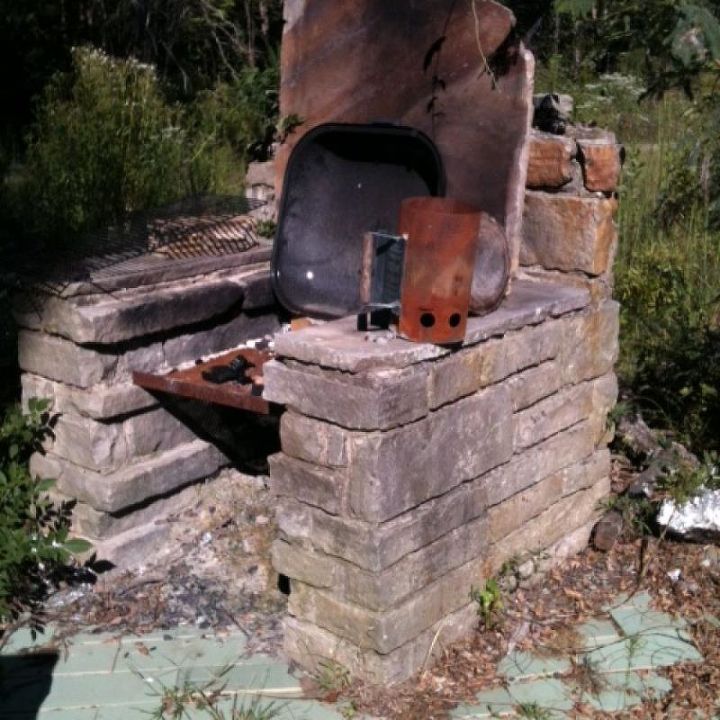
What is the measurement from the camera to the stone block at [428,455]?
10.9 ft

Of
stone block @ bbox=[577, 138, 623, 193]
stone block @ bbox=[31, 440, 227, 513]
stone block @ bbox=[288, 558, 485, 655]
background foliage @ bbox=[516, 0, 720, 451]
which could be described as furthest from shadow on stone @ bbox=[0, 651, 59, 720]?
background foliage @ bbox=[516, 0, 720, 451]

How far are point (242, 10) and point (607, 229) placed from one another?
26.2 ft

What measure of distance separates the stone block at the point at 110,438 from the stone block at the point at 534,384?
4.61 feet

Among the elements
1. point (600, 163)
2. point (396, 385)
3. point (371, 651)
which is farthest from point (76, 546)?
point (600, 163)

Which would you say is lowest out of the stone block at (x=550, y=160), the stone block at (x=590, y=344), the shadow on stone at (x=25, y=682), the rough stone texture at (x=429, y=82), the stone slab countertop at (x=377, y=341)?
the shadow on stone at (x=25, y=682)

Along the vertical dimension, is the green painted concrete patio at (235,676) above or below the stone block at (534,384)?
below

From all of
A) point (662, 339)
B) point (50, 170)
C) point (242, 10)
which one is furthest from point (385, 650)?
point (242, 10)

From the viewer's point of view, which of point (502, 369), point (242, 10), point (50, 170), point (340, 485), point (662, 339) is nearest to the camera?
point (340, 485)

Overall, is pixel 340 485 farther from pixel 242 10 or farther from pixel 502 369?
pixel 242 10

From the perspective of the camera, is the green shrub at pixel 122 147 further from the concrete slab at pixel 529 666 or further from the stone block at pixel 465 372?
the concrete slab at pixel 529 666

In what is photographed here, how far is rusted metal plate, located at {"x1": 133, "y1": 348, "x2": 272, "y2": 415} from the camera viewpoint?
3.83 meters

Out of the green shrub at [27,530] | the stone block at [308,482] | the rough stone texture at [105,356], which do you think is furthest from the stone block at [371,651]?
the rough stone texture at [105,356]

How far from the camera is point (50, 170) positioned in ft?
21.6

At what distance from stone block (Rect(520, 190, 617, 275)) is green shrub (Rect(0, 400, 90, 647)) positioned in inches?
77.8
